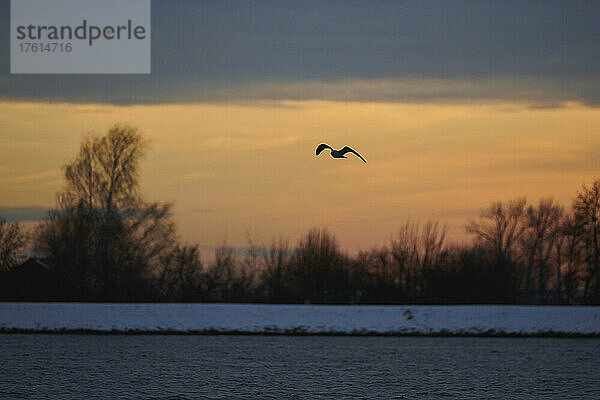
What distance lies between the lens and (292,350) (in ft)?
68.3

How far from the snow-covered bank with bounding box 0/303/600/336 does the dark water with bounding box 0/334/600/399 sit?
5.93 ft

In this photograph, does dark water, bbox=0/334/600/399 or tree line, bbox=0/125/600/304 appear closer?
dark water, bbox=0/334/600/399

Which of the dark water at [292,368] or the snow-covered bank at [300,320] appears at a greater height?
the snow-covered bank at [300,320]

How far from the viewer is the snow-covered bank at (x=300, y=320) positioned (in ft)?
88.4

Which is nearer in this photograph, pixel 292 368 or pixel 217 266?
pixel 292 368

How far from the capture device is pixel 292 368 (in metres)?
16.5

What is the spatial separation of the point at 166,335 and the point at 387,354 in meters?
9.08

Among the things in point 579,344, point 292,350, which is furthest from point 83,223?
point 579,344

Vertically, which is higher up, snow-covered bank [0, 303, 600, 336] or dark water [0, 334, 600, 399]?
snow-covered bank [0, 303, 600, 336]

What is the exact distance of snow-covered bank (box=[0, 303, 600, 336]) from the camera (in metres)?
27.0

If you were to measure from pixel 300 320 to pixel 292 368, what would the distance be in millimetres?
10597

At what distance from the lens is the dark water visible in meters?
12.9

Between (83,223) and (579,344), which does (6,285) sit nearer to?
(83,223)

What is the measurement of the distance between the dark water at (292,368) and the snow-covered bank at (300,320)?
71.2 inches
